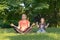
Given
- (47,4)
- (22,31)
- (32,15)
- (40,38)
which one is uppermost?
(40,38)

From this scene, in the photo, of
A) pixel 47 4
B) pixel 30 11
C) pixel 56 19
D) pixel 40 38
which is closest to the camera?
pixel 40 38

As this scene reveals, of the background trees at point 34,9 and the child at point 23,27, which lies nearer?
the child at point 23,27

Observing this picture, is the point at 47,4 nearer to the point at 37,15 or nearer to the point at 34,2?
the point at 34,2

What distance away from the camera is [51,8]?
20.1m

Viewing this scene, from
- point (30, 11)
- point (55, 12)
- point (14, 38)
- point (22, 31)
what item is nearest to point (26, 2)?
point (30, 11)

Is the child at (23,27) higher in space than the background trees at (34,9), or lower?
higher

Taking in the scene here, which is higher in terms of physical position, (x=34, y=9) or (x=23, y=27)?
(x=23, y=27)

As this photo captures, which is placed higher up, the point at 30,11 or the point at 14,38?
the point at 14,38

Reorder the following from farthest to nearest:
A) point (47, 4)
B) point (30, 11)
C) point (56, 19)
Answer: point (30, 11), point (56, 19), point (47, 4)

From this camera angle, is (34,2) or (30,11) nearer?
(34,2)

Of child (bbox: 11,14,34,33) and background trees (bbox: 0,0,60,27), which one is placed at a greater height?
child (bbox: 11,14,34,33)

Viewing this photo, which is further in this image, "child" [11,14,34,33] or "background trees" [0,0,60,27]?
"background trees" [0,0,60,27]

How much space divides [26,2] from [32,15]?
129cm

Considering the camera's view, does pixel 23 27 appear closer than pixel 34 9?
Yes
